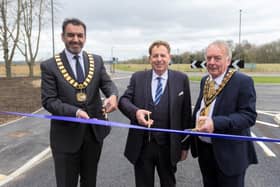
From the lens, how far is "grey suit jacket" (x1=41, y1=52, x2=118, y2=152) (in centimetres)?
271

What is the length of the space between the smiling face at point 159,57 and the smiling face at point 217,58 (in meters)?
0.42

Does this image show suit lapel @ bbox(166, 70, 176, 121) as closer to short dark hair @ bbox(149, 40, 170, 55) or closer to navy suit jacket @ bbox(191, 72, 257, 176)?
short dark hair @ bbox(149, 40, 170, 55)

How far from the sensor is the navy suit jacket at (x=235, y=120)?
2504 mm

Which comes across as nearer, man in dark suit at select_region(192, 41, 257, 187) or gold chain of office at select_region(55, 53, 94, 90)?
man in dark suit at select_region(192, 41, 257, 187)

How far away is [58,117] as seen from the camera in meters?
2.75

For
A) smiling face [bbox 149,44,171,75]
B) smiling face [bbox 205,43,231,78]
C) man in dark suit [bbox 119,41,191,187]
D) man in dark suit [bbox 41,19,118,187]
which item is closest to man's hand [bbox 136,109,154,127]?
man in dark suit [bbox 119,41,191,187]

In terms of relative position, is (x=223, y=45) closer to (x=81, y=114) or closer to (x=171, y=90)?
(x=171, y=90)

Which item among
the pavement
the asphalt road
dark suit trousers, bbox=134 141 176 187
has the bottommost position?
the pavement

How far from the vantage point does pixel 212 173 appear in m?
2.87

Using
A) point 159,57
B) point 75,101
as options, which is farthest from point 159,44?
point 75,101

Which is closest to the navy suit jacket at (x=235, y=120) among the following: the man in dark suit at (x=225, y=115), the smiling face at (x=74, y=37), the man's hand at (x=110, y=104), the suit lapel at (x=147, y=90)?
the man in dark suit at (x=225, y=115)

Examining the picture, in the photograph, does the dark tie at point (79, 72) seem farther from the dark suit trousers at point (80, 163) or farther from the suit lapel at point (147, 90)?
the suit lapel at point (147, 90)

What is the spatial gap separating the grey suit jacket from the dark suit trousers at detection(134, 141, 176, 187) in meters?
0.48

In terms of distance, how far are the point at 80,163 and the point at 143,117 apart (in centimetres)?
86
